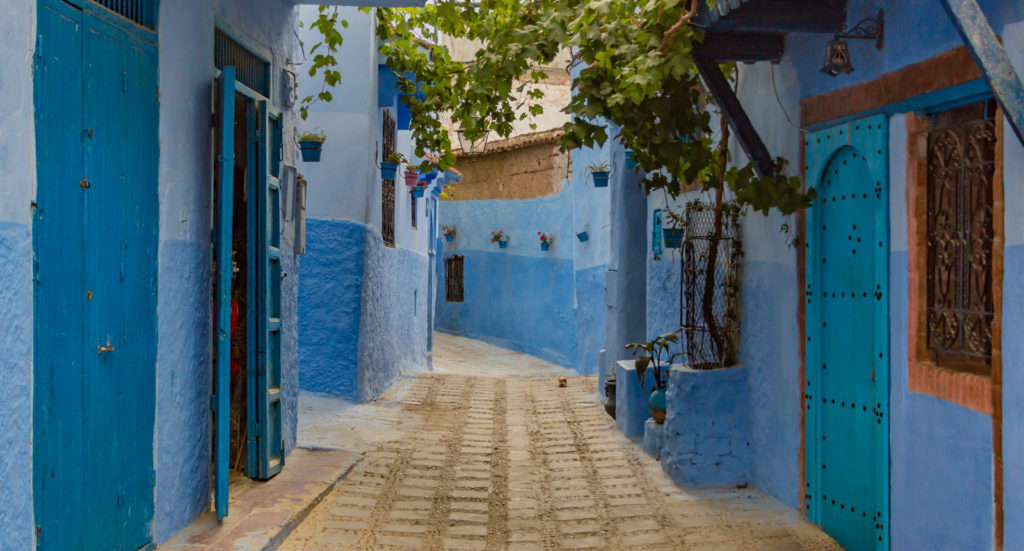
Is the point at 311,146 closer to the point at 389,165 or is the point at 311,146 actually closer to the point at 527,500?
the point at 389,165

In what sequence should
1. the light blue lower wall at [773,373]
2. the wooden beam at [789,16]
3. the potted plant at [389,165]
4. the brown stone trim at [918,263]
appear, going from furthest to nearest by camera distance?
the potted plant at [389,165] → the light blue lower wall at [773,373] → the wooden beam at [789,16] → the brown stone trim at [918,263]

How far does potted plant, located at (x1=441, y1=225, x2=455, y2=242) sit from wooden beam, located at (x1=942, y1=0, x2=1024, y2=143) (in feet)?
74.7

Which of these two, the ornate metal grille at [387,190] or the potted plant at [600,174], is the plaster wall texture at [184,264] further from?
the potted plant at [600,174]

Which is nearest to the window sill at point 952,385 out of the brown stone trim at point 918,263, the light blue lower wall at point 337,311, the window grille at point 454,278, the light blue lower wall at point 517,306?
the brown stone trim at point 918,263

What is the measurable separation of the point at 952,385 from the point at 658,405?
144 inches

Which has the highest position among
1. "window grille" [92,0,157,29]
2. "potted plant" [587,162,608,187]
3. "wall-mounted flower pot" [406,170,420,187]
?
"potted plant" [587,162,608,187]

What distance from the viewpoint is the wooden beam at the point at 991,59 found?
11.4 ft

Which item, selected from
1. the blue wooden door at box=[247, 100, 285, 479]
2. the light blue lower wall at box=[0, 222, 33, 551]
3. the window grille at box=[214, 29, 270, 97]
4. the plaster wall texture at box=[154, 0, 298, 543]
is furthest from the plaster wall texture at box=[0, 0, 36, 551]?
the blue wooden door at box=[247, 100, 285, 479]

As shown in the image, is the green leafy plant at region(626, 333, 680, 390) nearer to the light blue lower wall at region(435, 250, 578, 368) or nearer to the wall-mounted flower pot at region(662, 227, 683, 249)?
the wall-mounted flower pot at region(662, 227, 683, 249)

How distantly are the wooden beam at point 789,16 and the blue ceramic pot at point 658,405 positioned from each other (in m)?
3.47

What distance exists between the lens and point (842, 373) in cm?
553

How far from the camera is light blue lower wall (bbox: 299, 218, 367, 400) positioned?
10.8m

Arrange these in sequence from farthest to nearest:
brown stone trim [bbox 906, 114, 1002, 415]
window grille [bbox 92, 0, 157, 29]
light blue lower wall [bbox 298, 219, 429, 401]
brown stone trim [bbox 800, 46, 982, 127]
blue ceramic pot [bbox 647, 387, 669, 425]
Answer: light blue lower wall [bbox 298, 219, 429, 401]
blue ceramic pot [bbox 647, 387, 669, 425]
brown stone trim [bbox 906, 114, 1002, 415]
window grille [bbox 92, 0, 157, 29]
brown stone trim [bbox 800, 46, 982, 127]

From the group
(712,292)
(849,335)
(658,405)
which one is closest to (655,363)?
(658,405)
